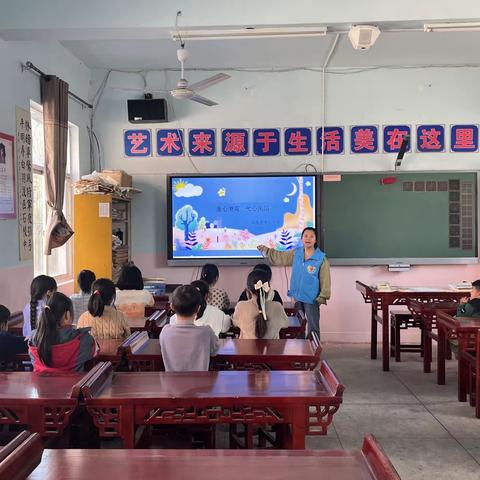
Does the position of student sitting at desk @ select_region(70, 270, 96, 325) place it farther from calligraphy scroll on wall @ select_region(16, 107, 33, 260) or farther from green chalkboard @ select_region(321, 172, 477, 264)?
green chalkboard @ select_region(321, 172, 477, 264)

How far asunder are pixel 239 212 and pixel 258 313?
290 cm

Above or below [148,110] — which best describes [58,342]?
below

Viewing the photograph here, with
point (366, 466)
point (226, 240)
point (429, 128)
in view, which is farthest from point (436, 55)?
point (366, 466)

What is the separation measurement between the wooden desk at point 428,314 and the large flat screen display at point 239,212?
70.1 inches

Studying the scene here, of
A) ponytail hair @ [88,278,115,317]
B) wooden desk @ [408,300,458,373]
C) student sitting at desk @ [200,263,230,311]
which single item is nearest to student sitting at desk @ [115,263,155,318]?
student sitting at desk @ [200,263,230,311]

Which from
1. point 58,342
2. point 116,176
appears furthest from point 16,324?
point 116,176

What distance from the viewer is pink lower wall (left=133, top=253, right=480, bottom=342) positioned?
6.45 m

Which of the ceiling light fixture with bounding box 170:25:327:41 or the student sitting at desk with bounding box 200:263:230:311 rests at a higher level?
the ceiling light fixture with bounding box 170:25:327:41

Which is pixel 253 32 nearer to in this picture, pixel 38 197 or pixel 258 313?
pixel 258 313

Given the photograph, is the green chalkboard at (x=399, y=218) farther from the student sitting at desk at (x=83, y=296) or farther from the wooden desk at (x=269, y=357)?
the wooden desk at (x=269, y=357)

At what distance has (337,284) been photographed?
255 inches

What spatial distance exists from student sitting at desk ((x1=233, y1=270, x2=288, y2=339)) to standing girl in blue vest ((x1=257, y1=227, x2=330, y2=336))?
1.60m

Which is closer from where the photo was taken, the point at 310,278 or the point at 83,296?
the point at 83,296

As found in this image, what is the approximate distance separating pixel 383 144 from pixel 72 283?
371cm
